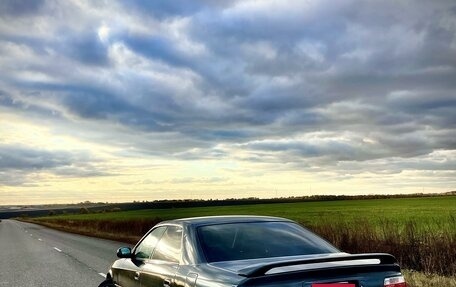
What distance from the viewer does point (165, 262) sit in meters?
5.82

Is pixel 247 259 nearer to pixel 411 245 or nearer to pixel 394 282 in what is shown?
pixel 394 282

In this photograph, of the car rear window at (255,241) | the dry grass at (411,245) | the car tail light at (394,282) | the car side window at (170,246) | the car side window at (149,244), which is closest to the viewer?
the car tail light at (394,282)

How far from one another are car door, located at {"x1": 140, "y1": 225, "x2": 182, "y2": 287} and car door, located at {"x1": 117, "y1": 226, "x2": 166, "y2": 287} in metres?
0.16

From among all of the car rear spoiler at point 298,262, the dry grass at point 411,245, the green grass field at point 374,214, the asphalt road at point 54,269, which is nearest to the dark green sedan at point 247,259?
the car rear spoiler at point 298,262

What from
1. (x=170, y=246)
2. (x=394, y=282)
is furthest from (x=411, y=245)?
(x=394, y=282)

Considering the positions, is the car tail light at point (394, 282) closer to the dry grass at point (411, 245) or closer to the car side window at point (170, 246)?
the car side window at point (170, 246)

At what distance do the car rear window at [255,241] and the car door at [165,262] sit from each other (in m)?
0.36

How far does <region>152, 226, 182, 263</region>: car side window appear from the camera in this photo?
5.65 meters

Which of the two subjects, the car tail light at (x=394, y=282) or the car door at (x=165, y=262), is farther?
the car door at (x=165, y=262)

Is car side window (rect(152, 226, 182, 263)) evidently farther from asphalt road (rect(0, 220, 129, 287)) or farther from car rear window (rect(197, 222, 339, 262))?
asphalt road (rect(0, 220, 129, 287))

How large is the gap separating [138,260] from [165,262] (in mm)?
1064

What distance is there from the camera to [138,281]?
6516mm

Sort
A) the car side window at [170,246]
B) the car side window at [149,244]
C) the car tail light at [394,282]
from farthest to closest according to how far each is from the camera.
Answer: the car side window at [149,244], the car side window at [170,246], the car tail light at [394,282]

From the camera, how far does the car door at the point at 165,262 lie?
550 centimetres
